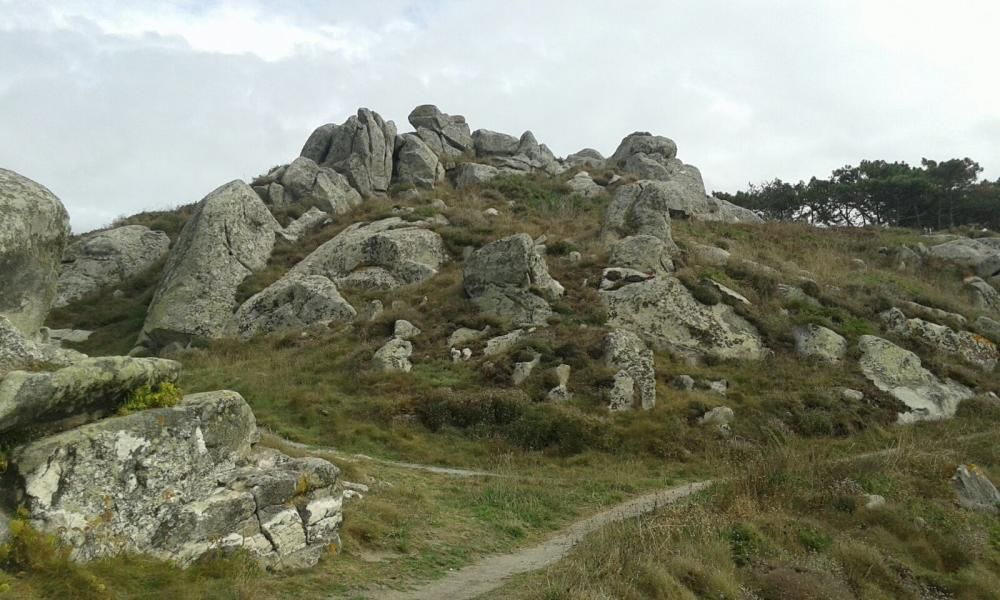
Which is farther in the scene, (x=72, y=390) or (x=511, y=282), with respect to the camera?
(x=511, y=282)

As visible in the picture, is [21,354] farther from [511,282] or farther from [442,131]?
[442,131]

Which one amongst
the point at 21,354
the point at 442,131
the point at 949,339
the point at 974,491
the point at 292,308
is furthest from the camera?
the point at 442,131

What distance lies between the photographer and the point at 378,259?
38.4 metres

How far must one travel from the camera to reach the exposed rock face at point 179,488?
8109 millimetres

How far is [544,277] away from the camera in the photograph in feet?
105

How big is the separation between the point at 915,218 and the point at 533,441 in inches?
2669

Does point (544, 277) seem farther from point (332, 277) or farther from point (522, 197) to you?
point (522, 197)

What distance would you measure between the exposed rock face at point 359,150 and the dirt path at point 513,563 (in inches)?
1796

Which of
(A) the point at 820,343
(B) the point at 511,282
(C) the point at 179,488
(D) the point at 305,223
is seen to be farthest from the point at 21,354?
(D) the point at 305,223

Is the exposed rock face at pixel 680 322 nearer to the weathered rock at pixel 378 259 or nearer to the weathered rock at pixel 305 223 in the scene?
the weathered rock at pixel 378 259

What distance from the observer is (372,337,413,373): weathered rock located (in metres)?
25.8

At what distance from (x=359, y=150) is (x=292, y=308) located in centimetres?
2876

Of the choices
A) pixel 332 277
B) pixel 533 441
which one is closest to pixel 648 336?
pixel 533 441

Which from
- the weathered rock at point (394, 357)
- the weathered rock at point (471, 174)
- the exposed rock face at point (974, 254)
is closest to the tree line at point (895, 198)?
the exposed rock face at point (974, 254)
